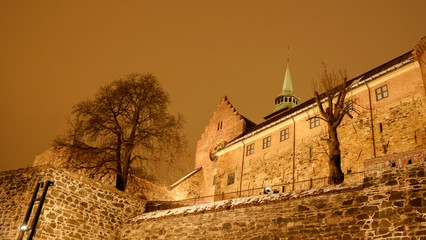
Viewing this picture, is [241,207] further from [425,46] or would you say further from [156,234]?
[425,46]

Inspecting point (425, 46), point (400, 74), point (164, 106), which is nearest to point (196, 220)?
point (164, 106)

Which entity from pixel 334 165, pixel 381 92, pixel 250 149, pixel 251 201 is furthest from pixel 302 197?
pixel 250 149

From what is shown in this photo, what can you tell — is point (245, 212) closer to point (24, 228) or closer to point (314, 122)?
point (24, 228)

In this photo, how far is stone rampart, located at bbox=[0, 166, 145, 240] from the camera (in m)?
13.7

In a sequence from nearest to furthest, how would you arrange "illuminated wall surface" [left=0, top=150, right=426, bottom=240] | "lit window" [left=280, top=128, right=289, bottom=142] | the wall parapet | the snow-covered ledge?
"illuminated wall surface" [left=0, top=150, right=426, bottom=240]
the wall parapet
the snow-covered ledge
"lit window" [left=280, top=128, right=289, bottom=142]

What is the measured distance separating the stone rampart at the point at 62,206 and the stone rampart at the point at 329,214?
3.24 metres

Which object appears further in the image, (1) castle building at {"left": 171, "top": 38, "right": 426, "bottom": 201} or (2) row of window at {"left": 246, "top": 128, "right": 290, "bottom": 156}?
(2) row of window at {"left": 246, "top": 128, "right": 290, "bottom": 156}

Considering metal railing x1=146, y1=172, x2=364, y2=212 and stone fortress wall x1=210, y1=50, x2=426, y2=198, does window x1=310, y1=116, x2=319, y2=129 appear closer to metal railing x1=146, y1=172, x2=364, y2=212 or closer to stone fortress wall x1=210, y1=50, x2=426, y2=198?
stone fortress wall x1=210, y1=50, x2=426, y2=198

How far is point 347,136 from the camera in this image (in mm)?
21828

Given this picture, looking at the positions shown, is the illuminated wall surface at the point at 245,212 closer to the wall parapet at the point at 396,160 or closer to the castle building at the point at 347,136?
the wall parapet at the point at 396,160

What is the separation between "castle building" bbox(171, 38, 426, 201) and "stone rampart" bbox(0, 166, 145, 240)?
36.7 feet

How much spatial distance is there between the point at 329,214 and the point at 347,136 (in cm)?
1238

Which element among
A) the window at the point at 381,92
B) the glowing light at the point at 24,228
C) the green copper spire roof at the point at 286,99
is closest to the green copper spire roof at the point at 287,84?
the green copper spire roof at the point at 286,99

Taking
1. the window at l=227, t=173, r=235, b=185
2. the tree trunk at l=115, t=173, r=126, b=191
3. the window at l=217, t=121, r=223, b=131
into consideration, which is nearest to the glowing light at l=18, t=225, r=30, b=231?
the tree trunk at l=115, t=173, r=126, b=191
